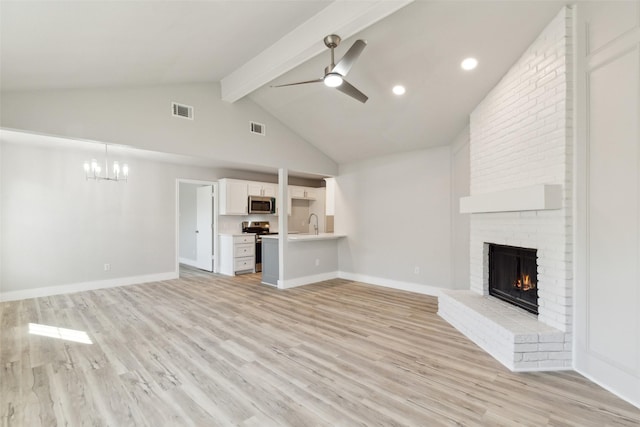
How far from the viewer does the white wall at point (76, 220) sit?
4.69 m

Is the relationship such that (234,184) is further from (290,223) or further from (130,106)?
(130,106)

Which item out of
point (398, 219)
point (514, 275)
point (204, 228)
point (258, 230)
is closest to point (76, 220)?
point (204, 228)

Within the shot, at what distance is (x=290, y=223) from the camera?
7898 millimetres

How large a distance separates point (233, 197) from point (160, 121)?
3076mm

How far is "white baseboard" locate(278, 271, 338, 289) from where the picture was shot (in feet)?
17.7

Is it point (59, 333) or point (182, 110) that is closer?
point (59, 333)

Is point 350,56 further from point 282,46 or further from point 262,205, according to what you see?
point 262,205

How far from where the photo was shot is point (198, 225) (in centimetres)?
748

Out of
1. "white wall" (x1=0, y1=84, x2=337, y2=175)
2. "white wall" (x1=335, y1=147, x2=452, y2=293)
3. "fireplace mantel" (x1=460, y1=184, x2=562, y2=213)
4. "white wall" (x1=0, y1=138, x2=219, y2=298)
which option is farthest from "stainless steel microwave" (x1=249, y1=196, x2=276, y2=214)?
"fireplace mantel" (x1=460, y1=184, x2=562, y2=213)

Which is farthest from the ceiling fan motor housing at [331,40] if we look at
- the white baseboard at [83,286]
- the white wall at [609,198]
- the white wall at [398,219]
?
the white baseboard at [83,286]

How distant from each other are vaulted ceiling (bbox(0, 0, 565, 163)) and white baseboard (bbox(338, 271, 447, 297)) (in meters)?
2.59

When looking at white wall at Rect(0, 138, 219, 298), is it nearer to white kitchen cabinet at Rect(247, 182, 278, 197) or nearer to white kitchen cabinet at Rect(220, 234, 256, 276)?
white kitchen cabinet at Rect(220, 234, 256, 276)

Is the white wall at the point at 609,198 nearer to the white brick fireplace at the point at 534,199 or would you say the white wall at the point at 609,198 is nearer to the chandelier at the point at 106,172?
the white brick fireplace at the point at 534,199

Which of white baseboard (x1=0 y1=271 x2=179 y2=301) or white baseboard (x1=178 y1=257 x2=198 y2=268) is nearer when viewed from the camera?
white baseboard (x1=0 y1=271 x2=179 y2=301)
